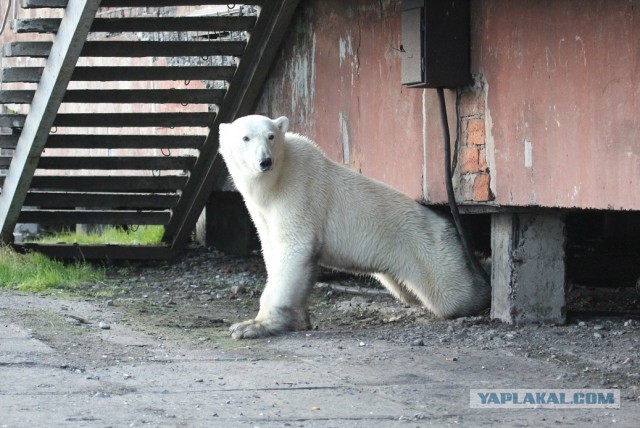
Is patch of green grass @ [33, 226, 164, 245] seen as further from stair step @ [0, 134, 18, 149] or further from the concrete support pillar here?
the concrete support pillar

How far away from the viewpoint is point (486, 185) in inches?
281

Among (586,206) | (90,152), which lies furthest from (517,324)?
(90,152)

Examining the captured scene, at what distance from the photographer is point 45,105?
29.1ft

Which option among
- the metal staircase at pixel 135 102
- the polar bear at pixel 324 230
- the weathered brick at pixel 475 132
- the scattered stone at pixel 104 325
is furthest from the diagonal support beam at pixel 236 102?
the scattered stone at pixel 104 325

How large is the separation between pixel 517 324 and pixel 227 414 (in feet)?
9.90

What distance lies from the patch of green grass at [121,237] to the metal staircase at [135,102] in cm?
39

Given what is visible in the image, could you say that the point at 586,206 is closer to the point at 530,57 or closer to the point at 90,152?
the point at 530,57

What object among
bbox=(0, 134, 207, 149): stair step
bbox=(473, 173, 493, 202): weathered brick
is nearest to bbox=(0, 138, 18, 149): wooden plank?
bbox=(0, 134, 207, 149): stair step

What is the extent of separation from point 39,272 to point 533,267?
438cm

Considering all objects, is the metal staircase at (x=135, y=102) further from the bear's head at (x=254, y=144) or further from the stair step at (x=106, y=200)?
the bear's head at (x=254, y=144)

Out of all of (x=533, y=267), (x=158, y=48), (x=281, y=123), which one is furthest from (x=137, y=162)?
(x=533, y=267)

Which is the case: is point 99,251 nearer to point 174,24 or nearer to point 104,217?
point 104,217

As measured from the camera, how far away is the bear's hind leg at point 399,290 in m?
7.87

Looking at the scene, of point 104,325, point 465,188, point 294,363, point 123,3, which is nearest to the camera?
point 294,363
